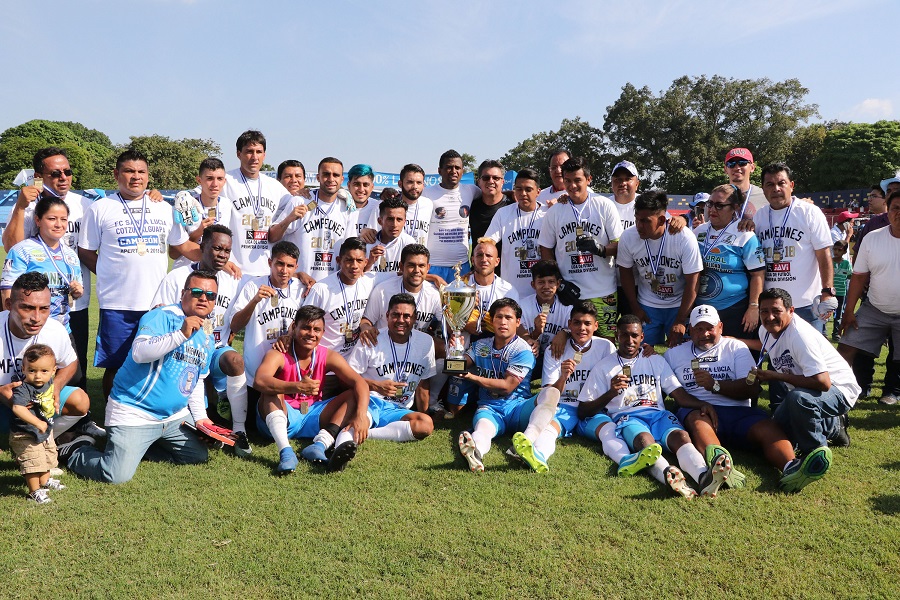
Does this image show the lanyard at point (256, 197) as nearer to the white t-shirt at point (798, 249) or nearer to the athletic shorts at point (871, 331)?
the white t-shirt at point (798, 249)

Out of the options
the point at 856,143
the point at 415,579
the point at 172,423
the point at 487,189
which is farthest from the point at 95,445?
the point at 856,143

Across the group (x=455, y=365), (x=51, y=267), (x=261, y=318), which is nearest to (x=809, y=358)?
(x=455, y=365)

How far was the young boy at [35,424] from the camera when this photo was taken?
4301 millimetres

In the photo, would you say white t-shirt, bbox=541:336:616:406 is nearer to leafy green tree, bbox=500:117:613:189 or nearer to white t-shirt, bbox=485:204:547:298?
white t-shirt, bbox=485:204:547:298

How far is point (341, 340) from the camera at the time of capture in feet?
20.6

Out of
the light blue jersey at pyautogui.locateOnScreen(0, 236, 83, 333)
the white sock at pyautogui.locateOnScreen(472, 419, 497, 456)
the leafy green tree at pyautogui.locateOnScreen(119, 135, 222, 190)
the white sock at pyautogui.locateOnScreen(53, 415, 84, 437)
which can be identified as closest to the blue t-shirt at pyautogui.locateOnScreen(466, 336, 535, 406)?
the white sock at pyautogui.locateOnScreen(472, 419, 497, 456)

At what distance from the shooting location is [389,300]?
6.27 m

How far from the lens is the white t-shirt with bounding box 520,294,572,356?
6.48m

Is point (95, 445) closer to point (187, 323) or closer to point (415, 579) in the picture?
point (187, 323)

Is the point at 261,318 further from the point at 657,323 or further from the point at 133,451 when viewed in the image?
the point at 657,323

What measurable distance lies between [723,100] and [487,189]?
4801cm

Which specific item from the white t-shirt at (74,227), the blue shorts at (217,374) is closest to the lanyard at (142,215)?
the white t-shirt at (74,227)

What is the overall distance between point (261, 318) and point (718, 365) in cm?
414

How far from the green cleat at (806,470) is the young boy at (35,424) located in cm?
515
